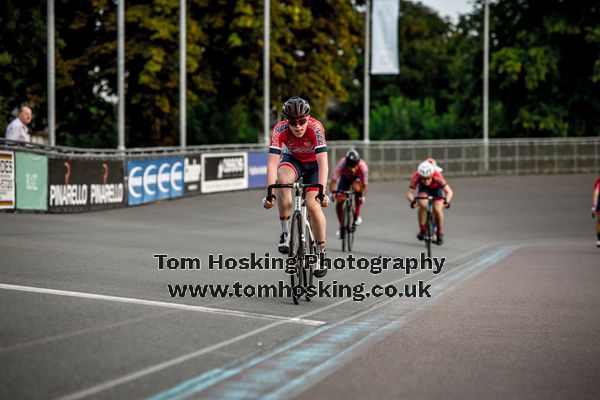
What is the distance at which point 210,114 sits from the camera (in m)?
62.8

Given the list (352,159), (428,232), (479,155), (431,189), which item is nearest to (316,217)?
(352,159)

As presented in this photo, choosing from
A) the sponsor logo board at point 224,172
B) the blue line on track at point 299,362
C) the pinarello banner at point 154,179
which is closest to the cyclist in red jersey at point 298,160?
the blue line on track at point 299,362

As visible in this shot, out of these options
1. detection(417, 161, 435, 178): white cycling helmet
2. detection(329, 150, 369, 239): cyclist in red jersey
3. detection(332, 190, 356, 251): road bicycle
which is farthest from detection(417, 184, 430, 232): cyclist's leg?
detection(332, 190, 356, 251): road bicycle

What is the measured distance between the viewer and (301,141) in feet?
37.4

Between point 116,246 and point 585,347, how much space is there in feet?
29.7

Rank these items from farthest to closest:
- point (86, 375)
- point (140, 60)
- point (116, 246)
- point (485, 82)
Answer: point (485, 82), point (140, 60), point (116, 246), point (86, 375)

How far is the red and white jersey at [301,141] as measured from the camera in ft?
36.7

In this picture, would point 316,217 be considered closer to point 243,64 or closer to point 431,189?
point 431,189

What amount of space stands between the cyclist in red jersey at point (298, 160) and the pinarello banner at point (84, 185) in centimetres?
1112

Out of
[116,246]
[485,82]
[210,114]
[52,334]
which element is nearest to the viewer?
[52,334]

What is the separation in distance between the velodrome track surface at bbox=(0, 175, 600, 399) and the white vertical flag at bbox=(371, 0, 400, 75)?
21767mm

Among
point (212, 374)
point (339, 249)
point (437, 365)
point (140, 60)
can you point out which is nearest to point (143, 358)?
point (212, 374)

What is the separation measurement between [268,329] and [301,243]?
5.97 ft

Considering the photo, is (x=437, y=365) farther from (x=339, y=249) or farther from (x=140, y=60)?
(x=140, y=60)
